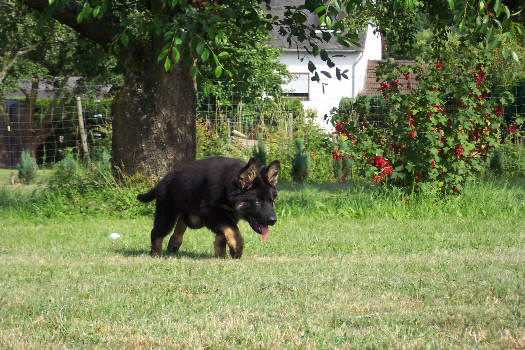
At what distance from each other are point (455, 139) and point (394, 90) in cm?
126

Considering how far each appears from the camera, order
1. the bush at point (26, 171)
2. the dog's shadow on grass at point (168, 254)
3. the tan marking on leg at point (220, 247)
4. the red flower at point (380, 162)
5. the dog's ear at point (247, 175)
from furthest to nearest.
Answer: the bush at point (26, 171) < the red flower at point (380, 162) < the dog's shadow on grass at point (168, 254) < the tan marking on leg at point (220, 247) < the dog's ear at point (247, 175)

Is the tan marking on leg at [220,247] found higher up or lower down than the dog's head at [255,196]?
lower down

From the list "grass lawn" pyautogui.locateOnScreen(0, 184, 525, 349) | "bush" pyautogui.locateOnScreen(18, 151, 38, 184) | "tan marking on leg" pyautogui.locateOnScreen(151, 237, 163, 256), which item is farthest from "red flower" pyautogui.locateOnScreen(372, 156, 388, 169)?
"bush" pyautogui.locateOnScreen(18, 151, 38, 184)

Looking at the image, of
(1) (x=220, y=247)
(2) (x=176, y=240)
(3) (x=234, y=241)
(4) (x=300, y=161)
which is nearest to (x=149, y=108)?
(2) (x=176, y=240)

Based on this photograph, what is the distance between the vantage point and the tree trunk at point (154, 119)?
38.0ft

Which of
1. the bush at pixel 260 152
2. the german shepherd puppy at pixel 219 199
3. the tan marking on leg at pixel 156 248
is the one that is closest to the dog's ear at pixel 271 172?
the german shepherd puppy at pixel 219 199

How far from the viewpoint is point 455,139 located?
10.7 m

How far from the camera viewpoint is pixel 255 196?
→ 22.5 feet

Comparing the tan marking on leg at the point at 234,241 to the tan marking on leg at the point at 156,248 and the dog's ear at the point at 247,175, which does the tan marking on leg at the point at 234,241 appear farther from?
the tan marking on leg at the point at 156,248

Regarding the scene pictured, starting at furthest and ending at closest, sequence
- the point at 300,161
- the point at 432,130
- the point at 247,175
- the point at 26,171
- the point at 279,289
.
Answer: the point at 26,171 < the point at 300,161 < the point at 432,130 < the point at 247,175 < the point at 279,289

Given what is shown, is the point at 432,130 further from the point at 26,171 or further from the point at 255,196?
the point at 26,171

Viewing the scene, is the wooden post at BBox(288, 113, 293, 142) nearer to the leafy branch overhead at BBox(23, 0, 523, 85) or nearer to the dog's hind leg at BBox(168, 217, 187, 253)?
the leafy branch overhead at BBox(23, 0, 523, 85)

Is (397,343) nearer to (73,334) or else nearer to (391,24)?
(73,334)

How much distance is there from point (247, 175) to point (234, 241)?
2.45 feet
